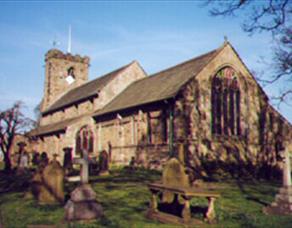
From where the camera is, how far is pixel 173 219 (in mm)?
8906

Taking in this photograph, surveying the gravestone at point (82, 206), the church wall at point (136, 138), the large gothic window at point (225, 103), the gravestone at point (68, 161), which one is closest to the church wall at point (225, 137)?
the large gothic window at point (225, 103)

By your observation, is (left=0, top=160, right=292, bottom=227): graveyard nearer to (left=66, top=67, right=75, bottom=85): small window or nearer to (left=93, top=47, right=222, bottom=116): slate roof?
(left=93, top=47, right=222, bottom=116): slate roof

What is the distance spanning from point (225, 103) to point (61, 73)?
1056 inches

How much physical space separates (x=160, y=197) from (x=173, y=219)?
3.10m

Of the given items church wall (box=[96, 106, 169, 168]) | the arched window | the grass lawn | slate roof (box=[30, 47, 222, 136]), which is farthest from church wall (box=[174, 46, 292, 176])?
the arched window

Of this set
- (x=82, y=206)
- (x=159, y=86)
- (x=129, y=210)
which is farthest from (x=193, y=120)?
(x=82, y=206)

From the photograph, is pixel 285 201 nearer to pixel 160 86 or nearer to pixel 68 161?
pixel 68 161

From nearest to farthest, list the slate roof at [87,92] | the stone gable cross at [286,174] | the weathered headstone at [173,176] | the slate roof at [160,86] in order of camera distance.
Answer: the stone gable cross at [286,174], the weathered headstone at [173,176], the slate roof at [160,86], the slate roof at [87,92]

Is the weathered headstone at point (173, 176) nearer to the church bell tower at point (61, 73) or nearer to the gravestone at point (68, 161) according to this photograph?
the gravestone at point (68, 161)

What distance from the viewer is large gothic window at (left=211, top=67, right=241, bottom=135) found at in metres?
25.0

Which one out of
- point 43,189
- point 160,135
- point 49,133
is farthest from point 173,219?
point 49,133

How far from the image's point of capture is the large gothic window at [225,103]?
25047 mm

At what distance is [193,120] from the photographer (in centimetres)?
2373

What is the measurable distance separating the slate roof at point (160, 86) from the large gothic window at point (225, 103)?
182 cm
